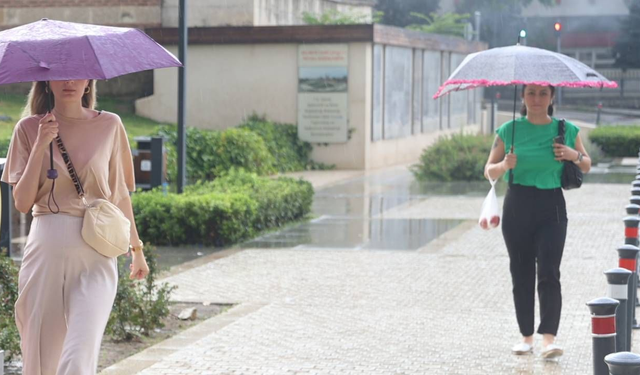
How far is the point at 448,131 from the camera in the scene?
33.8 m

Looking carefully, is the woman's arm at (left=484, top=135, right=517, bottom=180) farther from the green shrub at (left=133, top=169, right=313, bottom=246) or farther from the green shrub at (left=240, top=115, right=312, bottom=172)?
the green shrub at (left=240, top=115, right=312, bottom=172)

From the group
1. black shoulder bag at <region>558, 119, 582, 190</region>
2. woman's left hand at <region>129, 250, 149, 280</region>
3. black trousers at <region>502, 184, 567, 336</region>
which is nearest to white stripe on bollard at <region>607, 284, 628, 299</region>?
black trousers at <region>502, 184, 567, 336</region>

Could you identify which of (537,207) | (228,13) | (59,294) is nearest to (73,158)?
(59,294)

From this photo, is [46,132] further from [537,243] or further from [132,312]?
[537,243]

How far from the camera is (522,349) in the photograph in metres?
7.15

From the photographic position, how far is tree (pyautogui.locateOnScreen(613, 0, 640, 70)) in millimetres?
49844

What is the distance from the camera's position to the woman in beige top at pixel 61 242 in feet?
15.2

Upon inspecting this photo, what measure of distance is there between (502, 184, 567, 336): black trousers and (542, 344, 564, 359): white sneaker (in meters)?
0.10

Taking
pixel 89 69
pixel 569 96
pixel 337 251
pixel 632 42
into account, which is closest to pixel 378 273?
pixel 337 251

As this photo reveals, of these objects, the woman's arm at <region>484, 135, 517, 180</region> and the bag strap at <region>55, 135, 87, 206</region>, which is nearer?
the bag strap at <region>55, 135, 87, 206</region>

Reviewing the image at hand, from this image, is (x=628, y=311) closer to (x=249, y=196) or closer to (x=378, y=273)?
(x=378, y=273)

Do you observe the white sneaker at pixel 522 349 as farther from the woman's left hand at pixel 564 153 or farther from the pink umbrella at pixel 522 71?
the woman's left hand at pixel 564 153

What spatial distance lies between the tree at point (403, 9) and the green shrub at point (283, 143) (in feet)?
93.7

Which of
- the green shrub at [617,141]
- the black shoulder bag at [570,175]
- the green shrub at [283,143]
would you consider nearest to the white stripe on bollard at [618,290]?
the black shoulder bag at [570,175]
